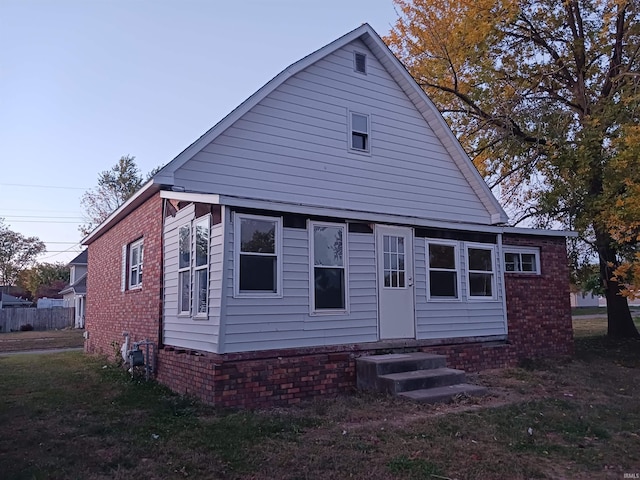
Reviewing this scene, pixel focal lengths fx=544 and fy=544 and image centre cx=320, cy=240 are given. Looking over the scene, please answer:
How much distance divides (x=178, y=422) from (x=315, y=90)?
22.1 ft

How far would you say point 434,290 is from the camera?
36.3ft

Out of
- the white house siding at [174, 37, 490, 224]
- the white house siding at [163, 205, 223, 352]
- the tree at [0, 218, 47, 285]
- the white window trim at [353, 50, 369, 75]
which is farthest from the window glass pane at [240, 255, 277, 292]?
the tree at [0, 218, 47, 285]

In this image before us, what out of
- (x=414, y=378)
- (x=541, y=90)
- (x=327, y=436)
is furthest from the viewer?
(x=541, y=90)

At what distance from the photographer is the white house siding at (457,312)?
10.8 metres

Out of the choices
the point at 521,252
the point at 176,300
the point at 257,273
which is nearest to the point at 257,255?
the point at 257,273

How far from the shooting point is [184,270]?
938cm

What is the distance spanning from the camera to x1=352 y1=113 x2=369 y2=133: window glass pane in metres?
11.2

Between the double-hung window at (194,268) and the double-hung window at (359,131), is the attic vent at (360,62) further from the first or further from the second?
the double-hung window at (194,268)

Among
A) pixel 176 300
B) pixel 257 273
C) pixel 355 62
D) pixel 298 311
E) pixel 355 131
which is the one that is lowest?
pixel 298 311

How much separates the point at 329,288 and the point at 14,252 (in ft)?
215

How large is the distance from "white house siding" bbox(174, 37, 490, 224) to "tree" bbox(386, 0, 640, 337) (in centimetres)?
390

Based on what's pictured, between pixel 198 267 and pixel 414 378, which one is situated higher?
pixel 198 267

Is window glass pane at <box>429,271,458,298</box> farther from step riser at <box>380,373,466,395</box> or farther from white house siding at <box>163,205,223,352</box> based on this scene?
white house siding at <box>163,205,223,352</box>

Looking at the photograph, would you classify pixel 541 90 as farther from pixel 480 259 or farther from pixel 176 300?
pixel 176 300
